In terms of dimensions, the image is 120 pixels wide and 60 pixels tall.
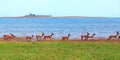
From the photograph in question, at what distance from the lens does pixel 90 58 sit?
19359 mm

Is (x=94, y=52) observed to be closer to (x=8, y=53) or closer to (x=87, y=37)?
(x=8, y=53)

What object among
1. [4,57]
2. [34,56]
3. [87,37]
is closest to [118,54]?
[34,56]

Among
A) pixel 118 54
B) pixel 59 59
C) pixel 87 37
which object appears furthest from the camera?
pixel 87 37

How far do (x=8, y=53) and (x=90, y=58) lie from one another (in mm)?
5134

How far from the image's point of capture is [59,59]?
750 inches

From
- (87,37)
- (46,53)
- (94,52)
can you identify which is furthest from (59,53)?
(87,37)

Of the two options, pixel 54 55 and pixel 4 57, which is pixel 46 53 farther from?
pixel 4 57

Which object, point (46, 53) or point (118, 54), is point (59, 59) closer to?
point (46, 53)

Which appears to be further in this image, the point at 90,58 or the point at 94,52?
the point at 94,52

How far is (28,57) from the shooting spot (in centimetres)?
1947

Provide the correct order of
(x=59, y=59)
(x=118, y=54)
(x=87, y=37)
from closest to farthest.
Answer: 1. (x=59, y=59)
2. (x=118, y=54)
3. (x=87, y=37)

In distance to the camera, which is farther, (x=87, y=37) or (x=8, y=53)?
(x=87, y=37)

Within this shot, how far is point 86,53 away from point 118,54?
1.86m

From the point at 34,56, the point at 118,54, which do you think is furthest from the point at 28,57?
the point at 118,54
